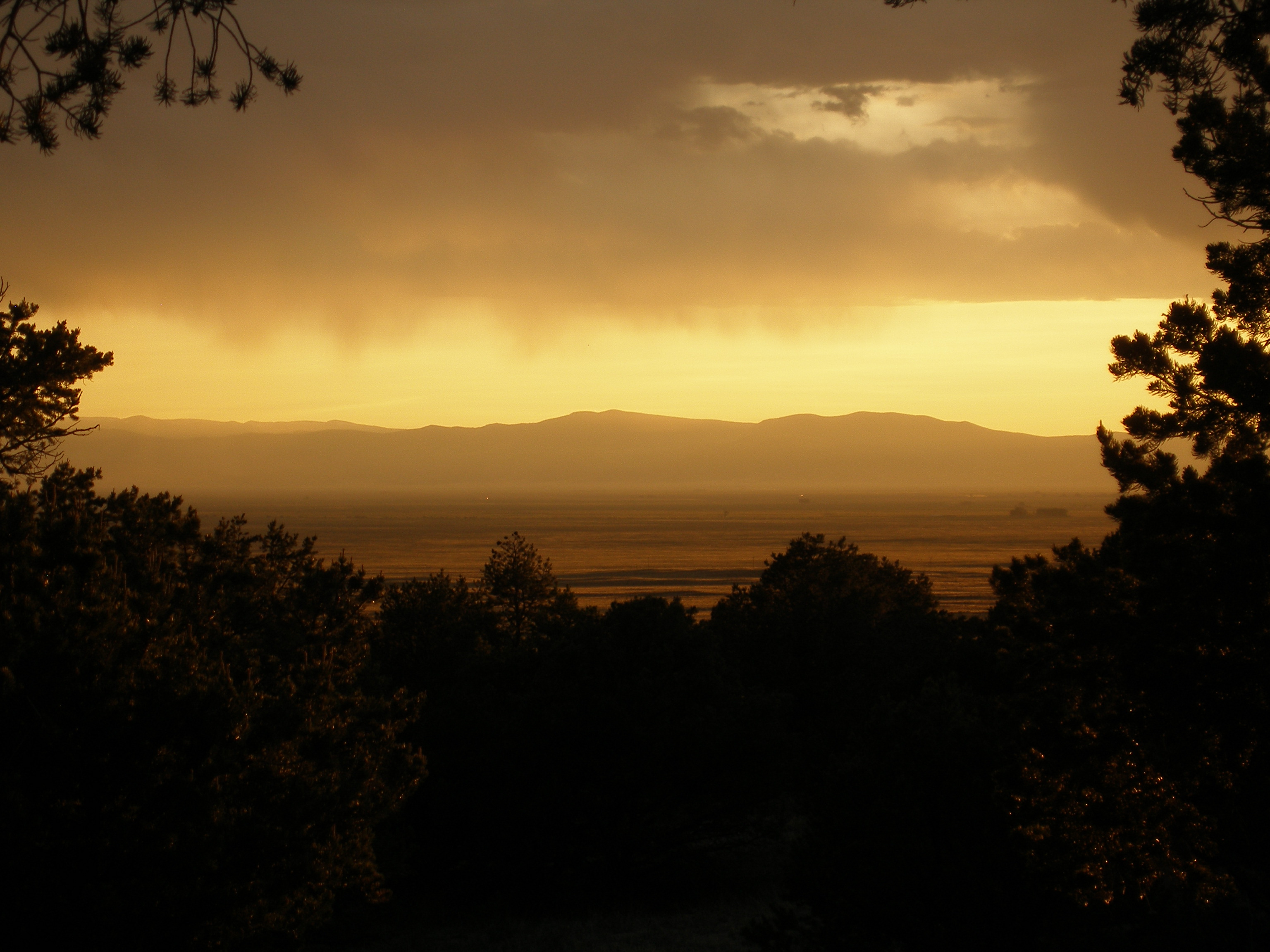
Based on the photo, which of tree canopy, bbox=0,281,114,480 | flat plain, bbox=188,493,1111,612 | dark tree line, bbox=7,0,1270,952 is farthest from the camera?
flat plain, bbox=188,493,1111,612

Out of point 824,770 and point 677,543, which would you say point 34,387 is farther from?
point 677,543

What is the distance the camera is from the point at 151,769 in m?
11.0

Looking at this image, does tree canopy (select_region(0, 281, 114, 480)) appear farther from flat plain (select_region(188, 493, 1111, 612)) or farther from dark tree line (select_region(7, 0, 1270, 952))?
flat plain (select_region(188, 493, 1111, 612))

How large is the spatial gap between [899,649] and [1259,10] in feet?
70.5

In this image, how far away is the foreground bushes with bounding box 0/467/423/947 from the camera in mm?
10820

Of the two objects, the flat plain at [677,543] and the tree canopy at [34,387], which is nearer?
the tree canopy at [34,387]

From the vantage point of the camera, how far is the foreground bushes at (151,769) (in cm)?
1082

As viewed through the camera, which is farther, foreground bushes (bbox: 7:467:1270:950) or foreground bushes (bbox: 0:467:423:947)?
foreground bushes (bbox: 0:467:423:947)

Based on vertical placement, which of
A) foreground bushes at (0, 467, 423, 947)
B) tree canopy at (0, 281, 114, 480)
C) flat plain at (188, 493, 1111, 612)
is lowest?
flat plain at (188, 493, 1111, 612)

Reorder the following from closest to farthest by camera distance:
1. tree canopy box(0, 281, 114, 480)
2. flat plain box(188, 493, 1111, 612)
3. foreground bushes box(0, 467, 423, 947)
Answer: foreground bushes box(0, 467, 423, 947) → tree canopy box(0, 281, 114, 480) → flat plain box(188, 493, 1111, 612)

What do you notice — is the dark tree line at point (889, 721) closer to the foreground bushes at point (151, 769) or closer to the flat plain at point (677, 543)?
the foreground bushes at point (151, 769)

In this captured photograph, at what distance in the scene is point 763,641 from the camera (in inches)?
1151

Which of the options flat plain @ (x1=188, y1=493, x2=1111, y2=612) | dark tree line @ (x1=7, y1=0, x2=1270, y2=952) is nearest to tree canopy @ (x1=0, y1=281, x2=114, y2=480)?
dark tree line @ (x1=7, y1=0, x2=1270, y2=952)

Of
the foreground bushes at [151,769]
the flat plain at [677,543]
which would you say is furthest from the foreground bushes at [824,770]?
the flat plain at [677,543]
